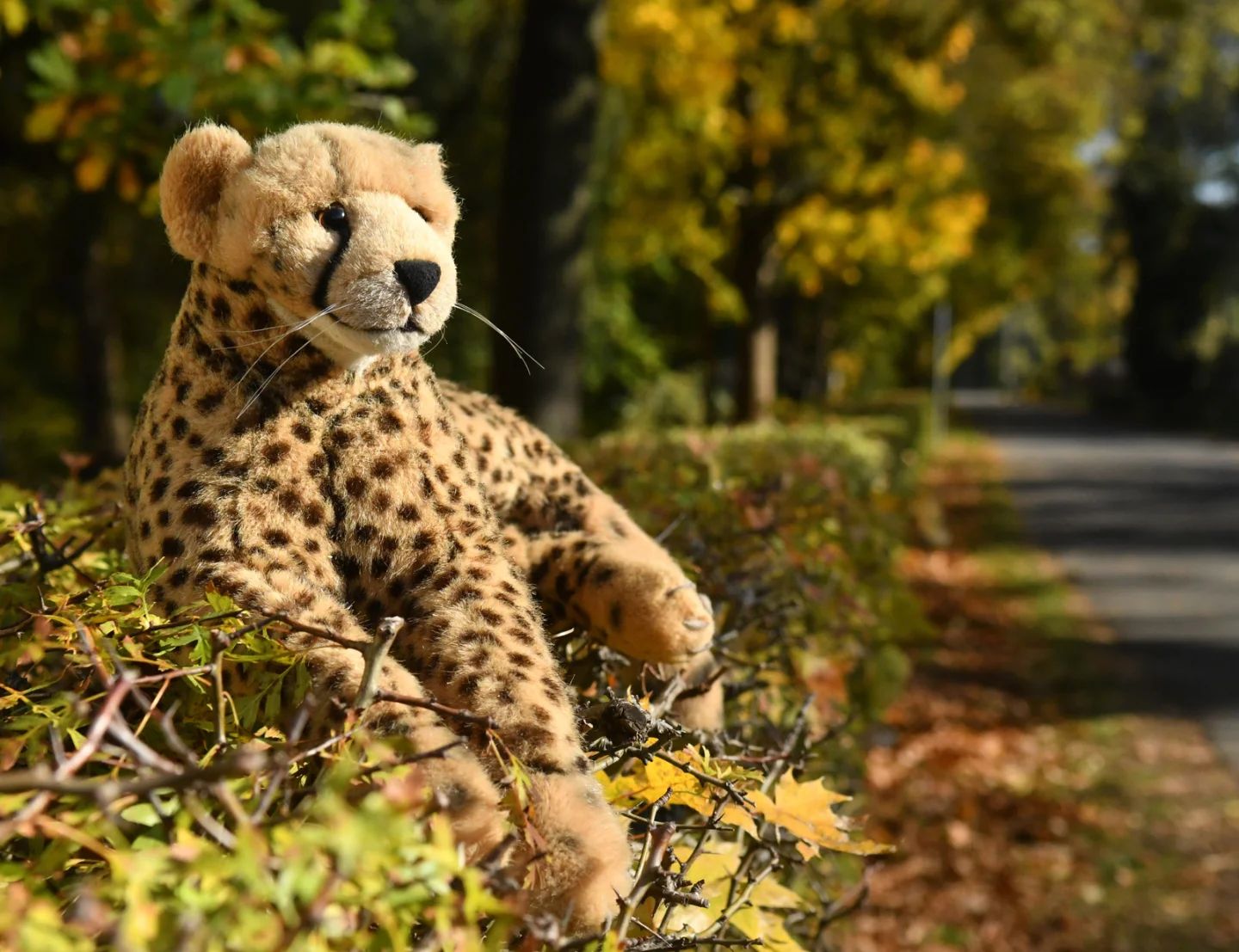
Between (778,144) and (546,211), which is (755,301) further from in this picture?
(546,211)

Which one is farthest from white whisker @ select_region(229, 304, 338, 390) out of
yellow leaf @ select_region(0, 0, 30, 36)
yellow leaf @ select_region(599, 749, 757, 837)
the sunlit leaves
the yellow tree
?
the yellow tree

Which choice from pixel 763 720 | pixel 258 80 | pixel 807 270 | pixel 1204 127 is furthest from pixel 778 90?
pixel 1204 127

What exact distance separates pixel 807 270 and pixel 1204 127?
26.0m

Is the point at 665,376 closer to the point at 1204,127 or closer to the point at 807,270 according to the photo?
the point at 807,270

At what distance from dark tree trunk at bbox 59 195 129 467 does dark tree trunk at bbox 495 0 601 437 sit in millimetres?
9049

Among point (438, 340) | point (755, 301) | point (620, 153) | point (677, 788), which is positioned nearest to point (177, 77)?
point (438, 340)

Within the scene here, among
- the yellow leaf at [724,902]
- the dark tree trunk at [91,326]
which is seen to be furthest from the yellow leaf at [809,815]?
the dark tree trunk at [91,326]

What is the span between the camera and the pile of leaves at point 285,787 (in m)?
0.94

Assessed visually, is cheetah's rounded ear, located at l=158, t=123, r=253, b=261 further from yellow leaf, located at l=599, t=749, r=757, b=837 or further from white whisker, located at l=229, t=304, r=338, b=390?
yellow leaf, located at l=599, t=749, r=757, b=837

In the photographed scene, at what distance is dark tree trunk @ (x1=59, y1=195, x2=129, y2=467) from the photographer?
14.3 metres

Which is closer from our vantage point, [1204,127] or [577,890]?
[577,890]

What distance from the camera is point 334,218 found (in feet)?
5.45

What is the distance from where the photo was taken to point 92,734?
104 cm

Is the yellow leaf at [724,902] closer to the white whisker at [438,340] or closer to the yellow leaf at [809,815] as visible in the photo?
the yellow leaf at [809,815]
